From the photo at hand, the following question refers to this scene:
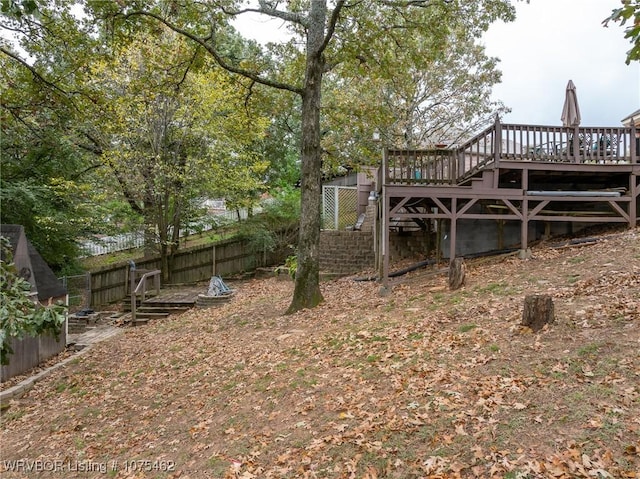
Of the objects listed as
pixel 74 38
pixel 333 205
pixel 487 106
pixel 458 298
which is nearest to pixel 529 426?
pixel 458 298

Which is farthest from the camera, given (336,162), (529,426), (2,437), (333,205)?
(333,205)

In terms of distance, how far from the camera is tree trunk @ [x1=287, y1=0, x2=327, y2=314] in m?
8.50

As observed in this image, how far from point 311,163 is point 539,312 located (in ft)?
16.8

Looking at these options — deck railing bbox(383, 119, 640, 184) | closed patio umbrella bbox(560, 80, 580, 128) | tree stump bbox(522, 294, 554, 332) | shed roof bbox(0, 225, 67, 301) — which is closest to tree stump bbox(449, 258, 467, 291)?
deck railing bbox(383, 119, 640, 184)

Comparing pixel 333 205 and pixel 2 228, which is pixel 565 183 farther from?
pixel 2 228

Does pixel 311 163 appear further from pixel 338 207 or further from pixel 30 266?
pixel 338 207

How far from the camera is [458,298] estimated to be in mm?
7305

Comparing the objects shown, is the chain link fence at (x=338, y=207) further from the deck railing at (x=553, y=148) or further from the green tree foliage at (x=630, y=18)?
the green tree foliage at (x=630, y=18)

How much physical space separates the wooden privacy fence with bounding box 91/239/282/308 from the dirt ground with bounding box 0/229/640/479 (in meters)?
7.30

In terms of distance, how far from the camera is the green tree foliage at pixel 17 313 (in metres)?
3.71

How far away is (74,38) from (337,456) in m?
8.62

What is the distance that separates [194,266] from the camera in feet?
55.5

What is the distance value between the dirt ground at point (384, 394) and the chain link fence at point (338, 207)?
8017 millimetres

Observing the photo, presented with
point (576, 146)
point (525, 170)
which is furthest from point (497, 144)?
point (576, 146)
